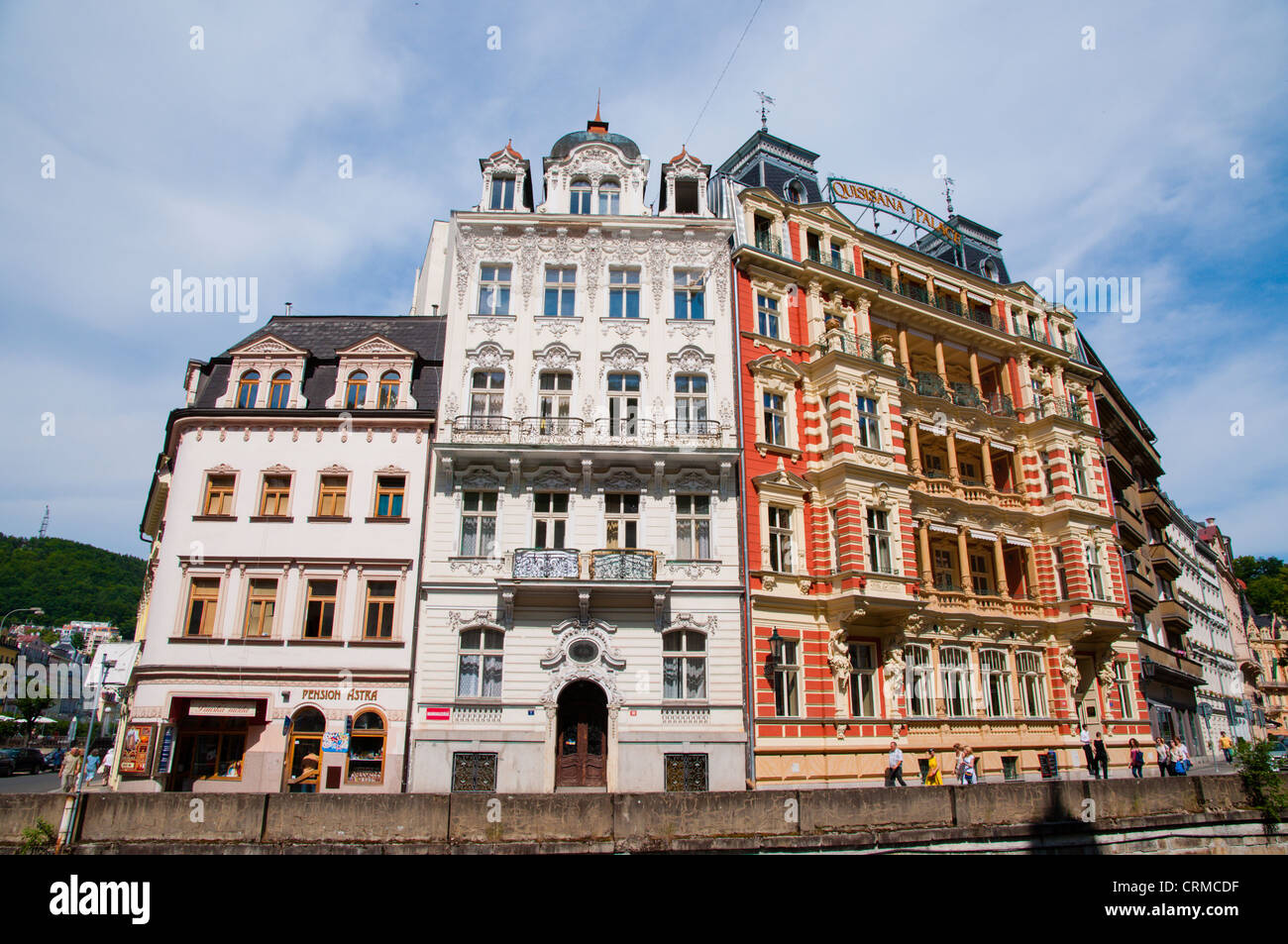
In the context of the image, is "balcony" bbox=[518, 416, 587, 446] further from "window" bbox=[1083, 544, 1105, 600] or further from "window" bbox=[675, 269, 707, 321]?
"window" bbox=[1083, 544, 1105, 600]

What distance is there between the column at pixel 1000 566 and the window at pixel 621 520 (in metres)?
16.9

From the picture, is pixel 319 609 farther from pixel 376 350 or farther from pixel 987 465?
pixel 987 465

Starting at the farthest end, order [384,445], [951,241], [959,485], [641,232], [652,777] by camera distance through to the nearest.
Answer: [951,241], [959,485], [641,232], [384,445], [652,777]

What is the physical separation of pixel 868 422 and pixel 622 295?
36.3 feet

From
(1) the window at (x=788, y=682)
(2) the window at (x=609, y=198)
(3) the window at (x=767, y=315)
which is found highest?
(2) the window at (x=609, y=198)

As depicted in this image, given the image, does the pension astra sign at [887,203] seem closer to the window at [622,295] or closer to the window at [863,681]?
the window at [622,295]

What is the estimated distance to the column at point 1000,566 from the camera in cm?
3400

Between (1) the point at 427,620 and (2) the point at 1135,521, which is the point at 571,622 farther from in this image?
(2) the point at 1135,521

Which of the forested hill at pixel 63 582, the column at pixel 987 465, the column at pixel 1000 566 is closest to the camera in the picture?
the column at pixel 1000 566

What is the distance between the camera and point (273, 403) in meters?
29.7

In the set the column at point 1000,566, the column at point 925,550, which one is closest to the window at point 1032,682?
the column at point 1000,566
